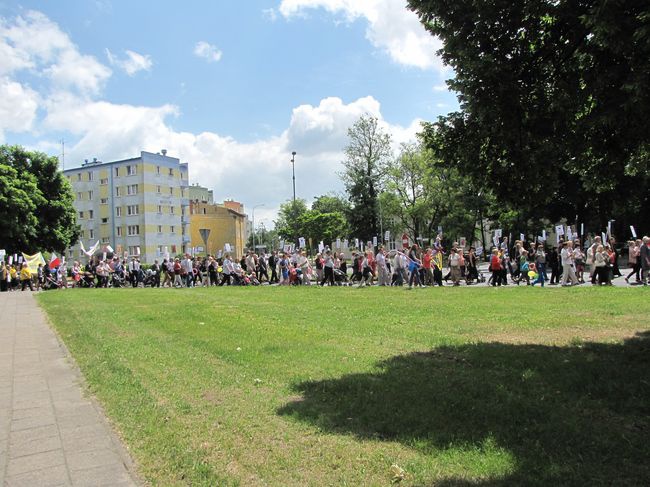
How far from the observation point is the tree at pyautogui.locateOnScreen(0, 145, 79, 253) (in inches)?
1607

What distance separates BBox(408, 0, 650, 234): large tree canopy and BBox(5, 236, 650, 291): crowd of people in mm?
12690

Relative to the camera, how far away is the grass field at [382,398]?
405 centimetres

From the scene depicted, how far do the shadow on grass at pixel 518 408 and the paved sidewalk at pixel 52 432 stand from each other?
5.74ft

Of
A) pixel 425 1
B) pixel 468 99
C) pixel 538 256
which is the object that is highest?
pixel 425 1

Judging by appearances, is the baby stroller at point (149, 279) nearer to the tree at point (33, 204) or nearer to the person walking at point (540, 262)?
the tree at point (33, 204)

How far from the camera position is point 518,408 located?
5.23m

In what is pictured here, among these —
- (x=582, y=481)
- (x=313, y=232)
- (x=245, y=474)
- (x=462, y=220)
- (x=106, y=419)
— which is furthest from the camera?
(x=313, y=232)

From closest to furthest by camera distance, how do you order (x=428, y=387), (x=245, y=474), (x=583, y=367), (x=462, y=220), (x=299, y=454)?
(x=245, y=474)
(x=299, y=454)
(x=428, y=387)
(x=583, y=367)
(x=462, y=220)

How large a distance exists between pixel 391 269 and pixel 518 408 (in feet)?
66.9

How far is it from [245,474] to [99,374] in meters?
3.94

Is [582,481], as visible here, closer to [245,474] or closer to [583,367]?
[245,474]

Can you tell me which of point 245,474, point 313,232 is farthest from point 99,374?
point 313,232

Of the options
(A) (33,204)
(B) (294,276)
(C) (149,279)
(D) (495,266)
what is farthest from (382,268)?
(A) (33,204)

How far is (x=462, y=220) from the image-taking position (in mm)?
56312
